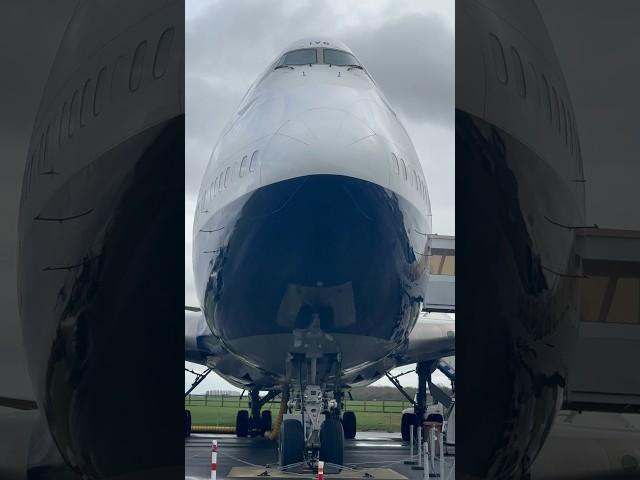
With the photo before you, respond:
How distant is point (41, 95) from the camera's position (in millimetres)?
2055

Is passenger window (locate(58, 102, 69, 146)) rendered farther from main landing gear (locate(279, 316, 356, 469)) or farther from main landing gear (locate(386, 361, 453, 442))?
main landing gear (locate(386, 361, 453, 442))

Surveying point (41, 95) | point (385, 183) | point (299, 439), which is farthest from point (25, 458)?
point (299, 439)

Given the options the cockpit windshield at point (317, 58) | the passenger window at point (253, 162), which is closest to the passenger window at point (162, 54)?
the passenger window at point (253, 162)

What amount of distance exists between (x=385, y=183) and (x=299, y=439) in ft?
11.6

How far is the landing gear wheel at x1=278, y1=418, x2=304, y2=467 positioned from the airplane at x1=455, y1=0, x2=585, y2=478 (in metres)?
7.72

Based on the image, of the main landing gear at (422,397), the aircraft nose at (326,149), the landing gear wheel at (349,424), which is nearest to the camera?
the aircraft nose at (326,149)

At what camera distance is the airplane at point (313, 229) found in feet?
23.7

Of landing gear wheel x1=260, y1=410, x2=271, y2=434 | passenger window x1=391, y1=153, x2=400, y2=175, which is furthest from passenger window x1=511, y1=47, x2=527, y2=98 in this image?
landing gear wheel x1=260, y1=410, x2=271, y2=434

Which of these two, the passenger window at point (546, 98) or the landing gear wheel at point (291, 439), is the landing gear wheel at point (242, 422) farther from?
the passenger window at point (546, 98)

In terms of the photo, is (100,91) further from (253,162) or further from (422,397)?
(422,397)

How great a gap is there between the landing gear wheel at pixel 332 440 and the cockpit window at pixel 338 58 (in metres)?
3.66

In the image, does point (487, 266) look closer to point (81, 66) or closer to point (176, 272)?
point (176, 272)

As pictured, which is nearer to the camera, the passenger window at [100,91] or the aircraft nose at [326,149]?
the passenger window at [100,91]

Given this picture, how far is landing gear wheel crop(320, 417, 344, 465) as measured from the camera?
1001 cm
